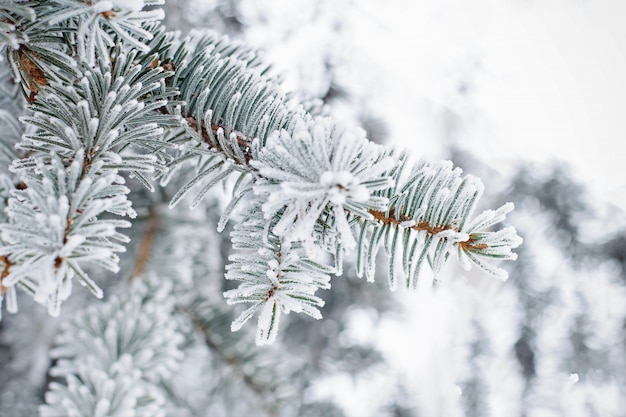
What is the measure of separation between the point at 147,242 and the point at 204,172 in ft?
1.29

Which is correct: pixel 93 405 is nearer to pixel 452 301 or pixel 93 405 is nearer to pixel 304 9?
pixel 304 9

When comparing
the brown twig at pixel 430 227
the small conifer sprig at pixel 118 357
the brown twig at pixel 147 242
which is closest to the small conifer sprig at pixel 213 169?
the brown twig at pixel 430 227

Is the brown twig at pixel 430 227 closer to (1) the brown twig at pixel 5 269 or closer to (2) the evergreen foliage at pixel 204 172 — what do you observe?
(2) the evergreen foliage at pixel 204 172

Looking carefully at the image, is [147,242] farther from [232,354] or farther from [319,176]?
[319,176]

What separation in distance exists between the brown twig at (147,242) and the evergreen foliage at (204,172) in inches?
12.9

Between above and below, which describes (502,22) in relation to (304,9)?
above

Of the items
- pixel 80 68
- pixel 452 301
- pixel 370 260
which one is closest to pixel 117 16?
pixel 80 68

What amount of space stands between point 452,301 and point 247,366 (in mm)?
766

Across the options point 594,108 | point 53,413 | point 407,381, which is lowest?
point 53,413

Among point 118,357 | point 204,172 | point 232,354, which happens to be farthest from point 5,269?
point 232,354

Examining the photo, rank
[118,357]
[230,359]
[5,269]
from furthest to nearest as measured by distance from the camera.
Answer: [230,359]
[118,357]
[5,269]

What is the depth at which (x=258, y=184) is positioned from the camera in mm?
227

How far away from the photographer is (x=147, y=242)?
62 centimetres

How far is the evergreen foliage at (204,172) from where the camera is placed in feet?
0.66
